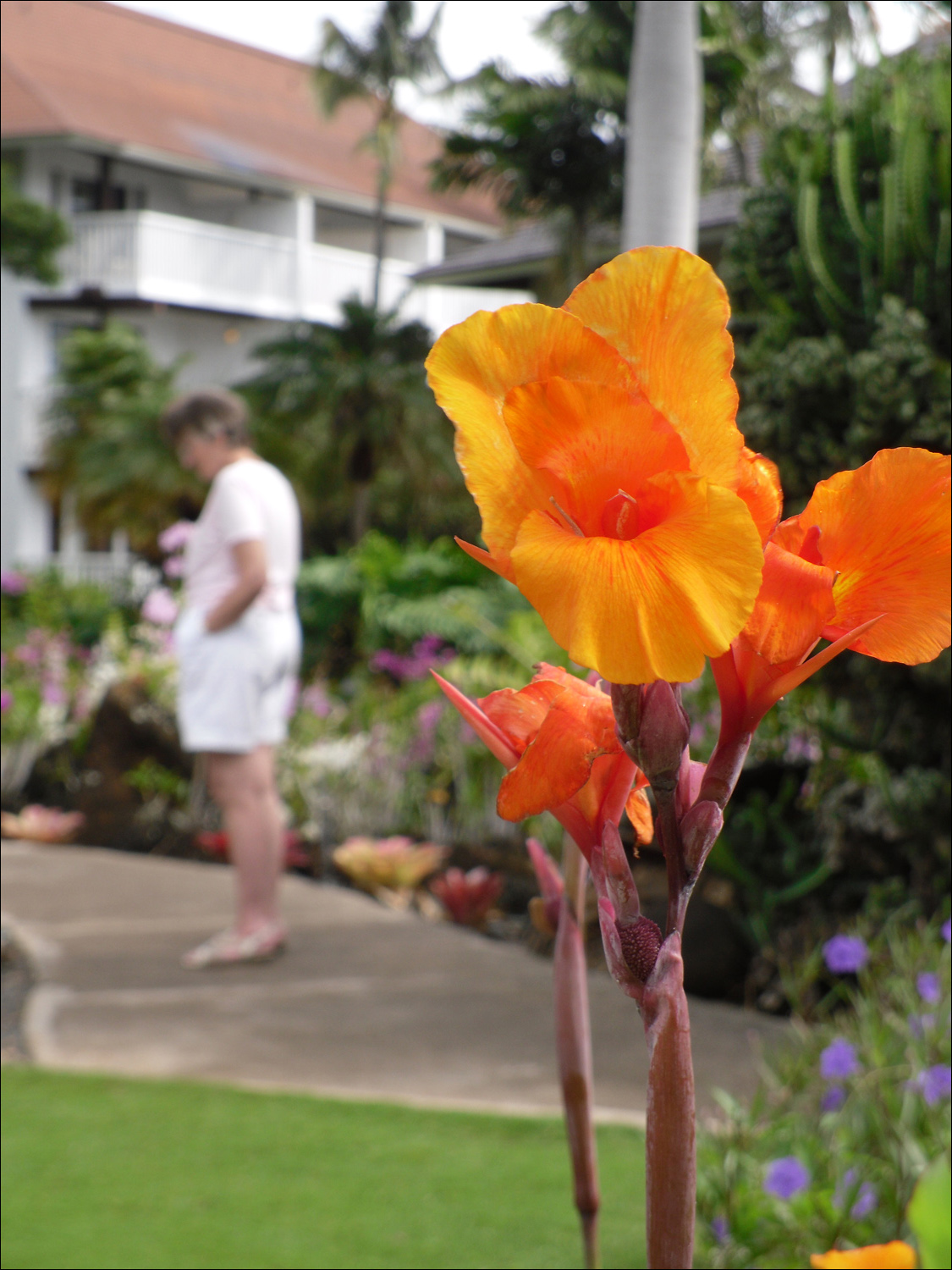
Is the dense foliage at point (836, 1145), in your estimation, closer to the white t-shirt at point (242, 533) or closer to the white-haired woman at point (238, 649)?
the white-haired woman at point (238, 649)

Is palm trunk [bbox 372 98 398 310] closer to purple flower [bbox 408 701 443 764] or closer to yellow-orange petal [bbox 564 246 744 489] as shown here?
purple flower [bbox 408 701 443 764]

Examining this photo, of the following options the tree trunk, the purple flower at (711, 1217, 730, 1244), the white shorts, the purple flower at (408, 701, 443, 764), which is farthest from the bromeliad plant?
the purple flower at (408, 701, 443, 764)

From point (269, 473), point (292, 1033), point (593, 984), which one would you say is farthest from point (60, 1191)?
point (269, 473)

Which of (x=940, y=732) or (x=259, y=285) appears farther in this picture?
(x=259, y=285)

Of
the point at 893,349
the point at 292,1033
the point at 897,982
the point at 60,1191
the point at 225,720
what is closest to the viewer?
the point at 60,1191

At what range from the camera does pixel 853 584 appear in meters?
0.50

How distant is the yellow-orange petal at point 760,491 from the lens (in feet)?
1.60

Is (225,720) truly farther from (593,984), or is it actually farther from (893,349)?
(893,349)


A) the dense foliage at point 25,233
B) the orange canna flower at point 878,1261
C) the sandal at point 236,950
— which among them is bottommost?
the sandal at point 236,950

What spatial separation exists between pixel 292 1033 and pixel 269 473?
5.34ft

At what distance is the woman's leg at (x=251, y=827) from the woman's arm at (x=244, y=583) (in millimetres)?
423

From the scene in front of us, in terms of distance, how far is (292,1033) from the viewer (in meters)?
3.33

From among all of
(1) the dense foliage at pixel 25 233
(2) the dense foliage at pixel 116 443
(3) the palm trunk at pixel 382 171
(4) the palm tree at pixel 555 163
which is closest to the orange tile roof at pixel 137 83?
(1) the dense foliage at pixel 25 233

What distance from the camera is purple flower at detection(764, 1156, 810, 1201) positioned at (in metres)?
1.67
